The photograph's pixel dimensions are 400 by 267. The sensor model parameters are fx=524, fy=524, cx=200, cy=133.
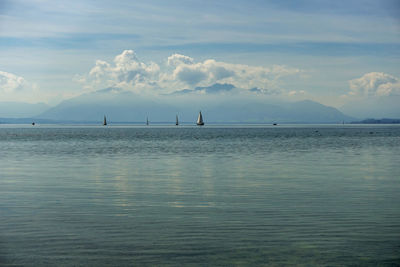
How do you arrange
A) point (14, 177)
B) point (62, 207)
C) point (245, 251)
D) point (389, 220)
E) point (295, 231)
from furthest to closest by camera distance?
1. point (14, 177)
2. point (62, 207)
3. point (389, 220)
4. point (295, 231)
5. point (245, 251)

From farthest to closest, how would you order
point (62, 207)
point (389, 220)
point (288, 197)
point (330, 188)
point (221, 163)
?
point (221, 163)
point (330, 188)
point (288, 197)
point (62, 207)
point (389, 220)

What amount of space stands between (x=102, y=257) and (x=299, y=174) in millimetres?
28736

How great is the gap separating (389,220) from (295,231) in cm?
510

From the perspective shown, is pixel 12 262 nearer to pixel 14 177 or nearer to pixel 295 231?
pixel 295 231

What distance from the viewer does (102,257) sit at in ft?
55.3

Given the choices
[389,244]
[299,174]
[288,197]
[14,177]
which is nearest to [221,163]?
[299,174]

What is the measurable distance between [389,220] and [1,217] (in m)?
17.3

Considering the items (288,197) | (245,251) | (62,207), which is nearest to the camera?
(245,251)

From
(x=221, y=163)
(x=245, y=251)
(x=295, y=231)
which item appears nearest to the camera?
(x=245, y=251)

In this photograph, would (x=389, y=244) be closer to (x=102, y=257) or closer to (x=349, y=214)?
(x=349, y=214)

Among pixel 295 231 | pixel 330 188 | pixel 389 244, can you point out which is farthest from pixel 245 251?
pixel 330 188

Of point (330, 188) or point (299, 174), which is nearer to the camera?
point (330, 188)

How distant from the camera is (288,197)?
29750 mm

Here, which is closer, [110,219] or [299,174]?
[110,219]
